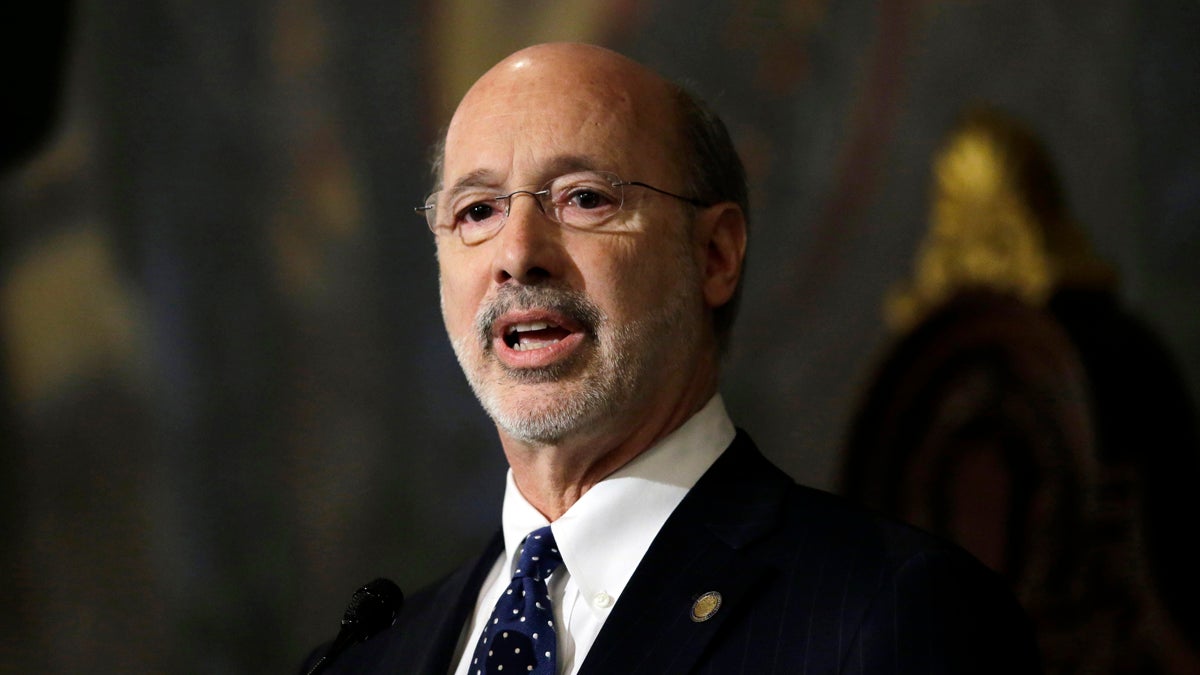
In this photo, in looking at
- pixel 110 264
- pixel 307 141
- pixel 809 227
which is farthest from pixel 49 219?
pixel 809 227

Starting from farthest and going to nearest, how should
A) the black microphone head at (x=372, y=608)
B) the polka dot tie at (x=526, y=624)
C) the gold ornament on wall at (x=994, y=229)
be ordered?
the gold ornament on wall at (x=994, y=229), the black microphone head at (x=372, y=608), the polka dot tie at (x=526, y=624)

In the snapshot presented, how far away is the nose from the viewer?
2311 millimetres

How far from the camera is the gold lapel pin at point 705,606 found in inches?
81.8

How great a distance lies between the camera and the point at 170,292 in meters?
4.36

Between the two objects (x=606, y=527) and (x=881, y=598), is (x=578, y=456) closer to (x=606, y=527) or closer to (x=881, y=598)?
(x=606, y=527)

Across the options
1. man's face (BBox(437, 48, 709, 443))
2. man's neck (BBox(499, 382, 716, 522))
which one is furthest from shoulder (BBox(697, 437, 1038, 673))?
man's face (BBox(437, 48, 709, 443))

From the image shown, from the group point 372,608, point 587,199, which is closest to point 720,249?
point 587,199

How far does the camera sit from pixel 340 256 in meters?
4.39

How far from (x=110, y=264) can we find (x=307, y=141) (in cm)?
79

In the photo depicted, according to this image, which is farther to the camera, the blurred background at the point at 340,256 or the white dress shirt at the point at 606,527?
the blurred background at the point at 340,256

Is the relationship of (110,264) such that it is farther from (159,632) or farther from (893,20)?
(893,20)

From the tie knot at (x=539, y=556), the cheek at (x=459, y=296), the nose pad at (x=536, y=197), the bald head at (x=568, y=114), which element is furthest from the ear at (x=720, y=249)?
the tie knot at (x=539, y=556)

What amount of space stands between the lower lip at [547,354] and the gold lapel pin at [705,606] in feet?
1.66

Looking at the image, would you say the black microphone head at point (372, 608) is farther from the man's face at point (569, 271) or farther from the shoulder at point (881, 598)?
the shoulder at point (881, 598)
